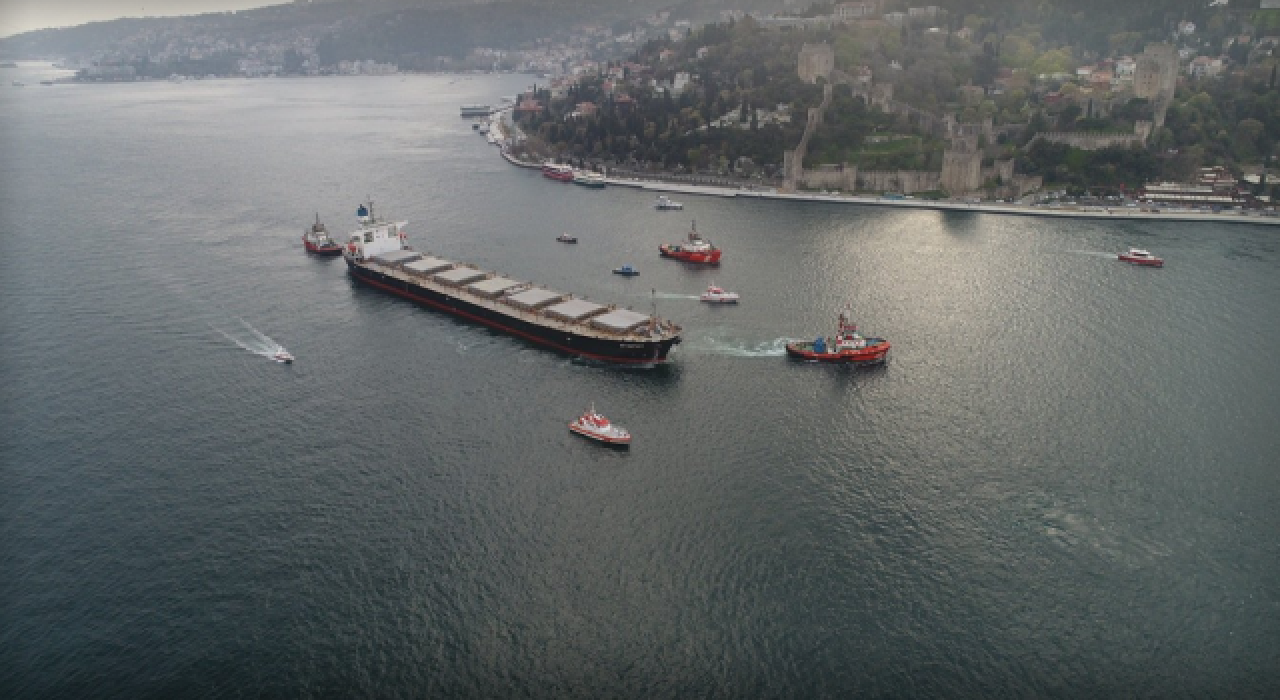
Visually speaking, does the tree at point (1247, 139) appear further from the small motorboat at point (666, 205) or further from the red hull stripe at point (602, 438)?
the red hull stripe at point (602, 438)

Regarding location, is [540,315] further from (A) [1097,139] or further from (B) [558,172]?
(A) [1097,139]

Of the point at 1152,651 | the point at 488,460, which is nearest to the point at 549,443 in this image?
the point at 488,460

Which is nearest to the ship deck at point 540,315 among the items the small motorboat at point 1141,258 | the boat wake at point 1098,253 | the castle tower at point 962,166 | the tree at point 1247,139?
the boat wake at point 1098,253

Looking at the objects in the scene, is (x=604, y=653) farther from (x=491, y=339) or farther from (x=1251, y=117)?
(x=1251, y=117)

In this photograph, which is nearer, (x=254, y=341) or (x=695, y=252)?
(x=254, y=341)

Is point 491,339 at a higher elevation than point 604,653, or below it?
higher

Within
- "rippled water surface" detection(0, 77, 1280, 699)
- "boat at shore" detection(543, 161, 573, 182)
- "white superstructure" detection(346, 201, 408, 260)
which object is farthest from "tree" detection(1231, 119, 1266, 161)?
"white superstructure" detection(346, 201, 408, 260)

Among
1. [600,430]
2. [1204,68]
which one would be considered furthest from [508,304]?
[1204,68]
